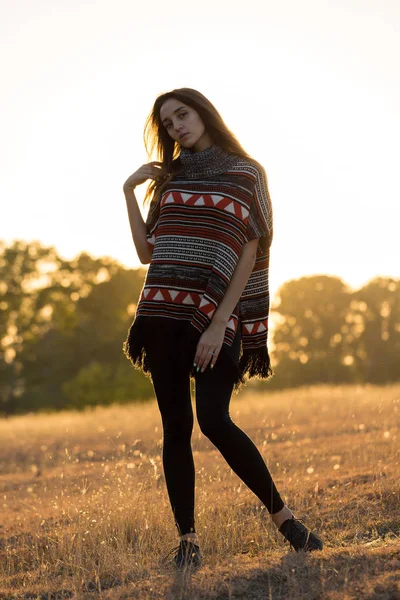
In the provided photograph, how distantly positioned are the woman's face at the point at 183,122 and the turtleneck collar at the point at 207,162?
0.08 metres

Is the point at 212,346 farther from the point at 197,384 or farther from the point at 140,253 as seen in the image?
the point at 140,253

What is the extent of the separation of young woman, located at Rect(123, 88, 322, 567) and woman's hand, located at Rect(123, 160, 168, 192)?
9cm

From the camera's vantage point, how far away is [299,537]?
131 inches

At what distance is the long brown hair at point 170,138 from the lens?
3.63 metres

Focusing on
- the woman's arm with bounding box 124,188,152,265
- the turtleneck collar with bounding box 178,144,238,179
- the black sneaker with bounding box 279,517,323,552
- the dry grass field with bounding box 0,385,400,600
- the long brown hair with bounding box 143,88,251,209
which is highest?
the long brown hair with bounding box 143,88,251,209

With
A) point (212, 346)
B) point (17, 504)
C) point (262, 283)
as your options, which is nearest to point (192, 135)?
point (262, 283)

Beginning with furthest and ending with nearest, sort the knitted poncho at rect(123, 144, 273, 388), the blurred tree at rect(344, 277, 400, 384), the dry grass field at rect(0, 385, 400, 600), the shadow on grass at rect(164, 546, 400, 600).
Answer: the blurred tree at rect(344, 277, 400, 384), the knitted poncho at rect(123, 144, 273, 388), the dry grass field at rect(0, 385, 400, 600), the shadow on grass at rect(164, 546, 400, 600)

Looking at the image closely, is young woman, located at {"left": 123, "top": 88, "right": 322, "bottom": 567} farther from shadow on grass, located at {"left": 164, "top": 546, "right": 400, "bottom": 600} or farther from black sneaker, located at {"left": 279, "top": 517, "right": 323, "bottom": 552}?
shadow on grass, located at {"left": 164, "top": 546, "right": 400, "bottom": 600}

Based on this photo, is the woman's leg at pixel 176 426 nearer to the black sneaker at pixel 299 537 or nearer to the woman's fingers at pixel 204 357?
the woman's fingers at pixel 204 357

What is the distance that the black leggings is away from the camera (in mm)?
3354

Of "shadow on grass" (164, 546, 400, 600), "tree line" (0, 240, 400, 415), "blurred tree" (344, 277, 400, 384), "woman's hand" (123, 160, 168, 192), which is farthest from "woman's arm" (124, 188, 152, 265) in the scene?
"blurred tree" (344, 277, 400, 384)

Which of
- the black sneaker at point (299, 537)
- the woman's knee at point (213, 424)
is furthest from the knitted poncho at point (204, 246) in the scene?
the black sneaker at point (299, 537)

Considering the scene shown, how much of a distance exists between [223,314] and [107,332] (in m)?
36.5

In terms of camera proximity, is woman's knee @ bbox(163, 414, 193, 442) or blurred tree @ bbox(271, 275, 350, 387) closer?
woman's knee @ bbox(163, 414, 193, 442)
